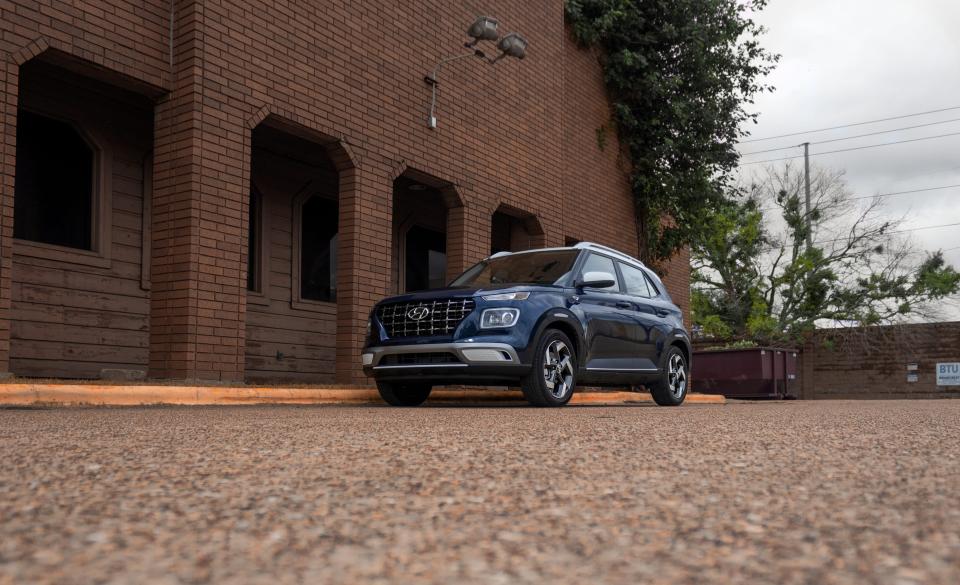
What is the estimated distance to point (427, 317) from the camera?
9047 mm

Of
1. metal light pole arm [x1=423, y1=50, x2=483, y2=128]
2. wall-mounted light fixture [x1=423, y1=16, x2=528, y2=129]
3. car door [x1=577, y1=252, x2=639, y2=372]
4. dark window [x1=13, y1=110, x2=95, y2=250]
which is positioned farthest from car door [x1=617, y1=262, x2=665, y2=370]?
dark window [x1=13, y1=110, x2=95, y2=250]

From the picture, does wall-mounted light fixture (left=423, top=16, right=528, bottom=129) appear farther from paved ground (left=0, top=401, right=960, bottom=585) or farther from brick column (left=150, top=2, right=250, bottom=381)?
paved ground (left=0, top=401, right=960, bottom=585)

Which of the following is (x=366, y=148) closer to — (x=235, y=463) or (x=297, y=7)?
(x=297, y=7)

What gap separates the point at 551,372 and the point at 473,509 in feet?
21.8

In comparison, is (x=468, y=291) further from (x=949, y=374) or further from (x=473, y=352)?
(x=949, y=374)

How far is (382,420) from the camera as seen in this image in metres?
6.04

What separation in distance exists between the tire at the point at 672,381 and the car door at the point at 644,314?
0.29m

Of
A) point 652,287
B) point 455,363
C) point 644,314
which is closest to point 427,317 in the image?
point 455,363

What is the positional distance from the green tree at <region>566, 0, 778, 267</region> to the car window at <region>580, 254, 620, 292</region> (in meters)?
7.91

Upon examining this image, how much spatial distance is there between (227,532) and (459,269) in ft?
37.7

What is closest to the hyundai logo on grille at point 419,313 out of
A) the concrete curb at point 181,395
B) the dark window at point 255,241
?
the concrete curb at point 181,395

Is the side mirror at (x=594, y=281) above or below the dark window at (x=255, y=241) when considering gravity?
below

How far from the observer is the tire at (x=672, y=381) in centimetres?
1138

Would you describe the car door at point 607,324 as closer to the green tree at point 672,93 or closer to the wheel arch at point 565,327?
the wheel arch at point 565,327
